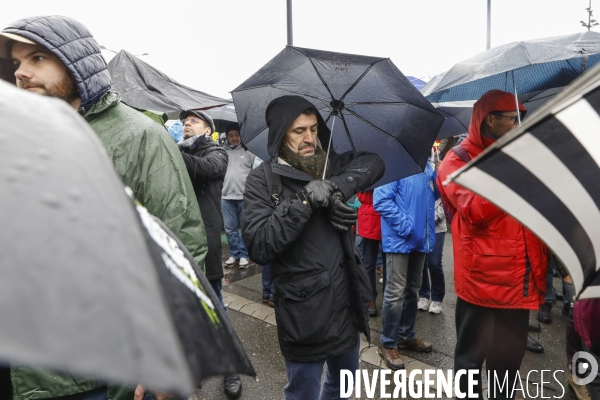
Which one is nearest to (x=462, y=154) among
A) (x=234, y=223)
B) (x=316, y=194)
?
(x=316, y=194)

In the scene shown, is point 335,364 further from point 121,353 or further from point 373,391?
point 121,353

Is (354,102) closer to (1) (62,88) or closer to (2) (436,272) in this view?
(1) (62,88)

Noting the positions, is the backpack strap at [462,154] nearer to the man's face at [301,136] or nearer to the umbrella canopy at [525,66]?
the umbrella canopy at [525,66]

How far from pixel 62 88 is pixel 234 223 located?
179 inches

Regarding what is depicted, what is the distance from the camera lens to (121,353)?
0.34 metres

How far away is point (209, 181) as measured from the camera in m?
3.26

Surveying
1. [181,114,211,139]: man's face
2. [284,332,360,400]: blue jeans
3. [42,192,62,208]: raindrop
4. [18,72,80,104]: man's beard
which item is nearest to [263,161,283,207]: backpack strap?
[284,332,360,400]: blue jeans

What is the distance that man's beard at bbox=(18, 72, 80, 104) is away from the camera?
154cm

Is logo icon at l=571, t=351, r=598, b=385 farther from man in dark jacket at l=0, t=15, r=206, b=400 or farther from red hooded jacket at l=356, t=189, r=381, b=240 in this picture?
man in dark jacket at l=0, t=15, r=206, b=400

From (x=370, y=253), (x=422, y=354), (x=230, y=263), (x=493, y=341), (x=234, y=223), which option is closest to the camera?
(x=493, y=341)

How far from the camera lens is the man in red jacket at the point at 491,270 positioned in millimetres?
2291

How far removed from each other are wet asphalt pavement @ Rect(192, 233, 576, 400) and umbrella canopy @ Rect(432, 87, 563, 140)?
1.94 m

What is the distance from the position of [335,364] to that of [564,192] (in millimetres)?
1628

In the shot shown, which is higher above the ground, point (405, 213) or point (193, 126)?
point (193, 126)
